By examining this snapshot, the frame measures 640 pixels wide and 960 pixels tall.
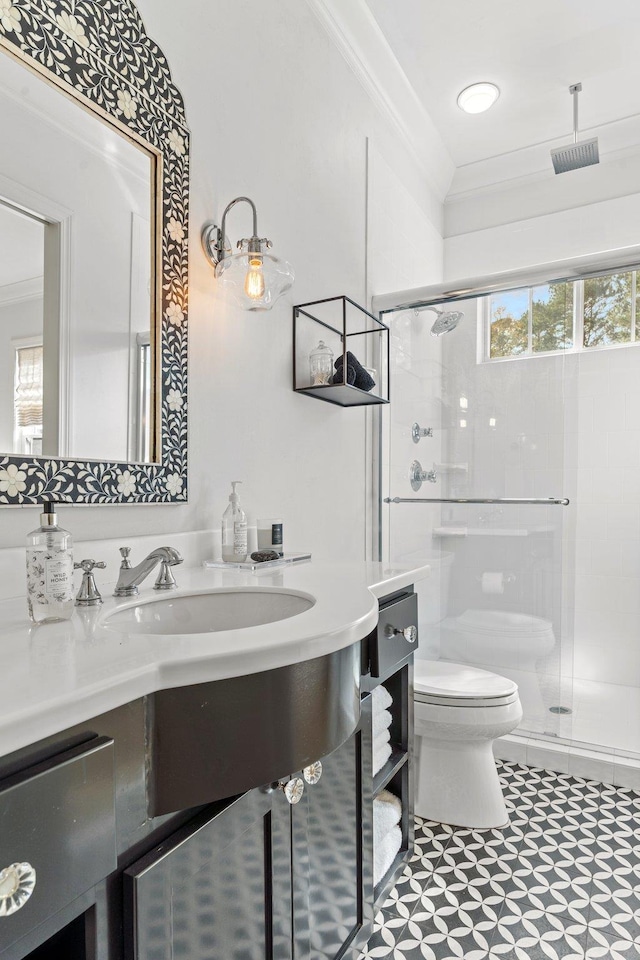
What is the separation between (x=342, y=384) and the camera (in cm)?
177

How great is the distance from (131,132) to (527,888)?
2.13 m

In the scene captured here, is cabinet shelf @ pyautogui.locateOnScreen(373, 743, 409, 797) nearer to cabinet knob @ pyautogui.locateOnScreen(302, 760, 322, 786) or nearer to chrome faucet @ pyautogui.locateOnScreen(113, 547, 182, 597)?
cabinet knob @ pyautogui.locateOnScreen(302, 760, 322, 786)

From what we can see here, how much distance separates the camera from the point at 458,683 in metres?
1.95

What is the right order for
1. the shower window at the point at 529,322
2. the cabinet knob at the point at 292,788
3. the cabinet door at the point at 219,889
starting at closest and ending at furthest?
the cabinet door at the point at 219,889 → the cabinet knob at the point at 292,788 → the shower window at the point at 529,322

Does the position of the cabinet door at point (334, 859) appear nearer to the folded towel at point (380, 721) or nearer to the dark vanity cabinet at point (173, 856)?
the dark vanity cabinet at point (173, 856)

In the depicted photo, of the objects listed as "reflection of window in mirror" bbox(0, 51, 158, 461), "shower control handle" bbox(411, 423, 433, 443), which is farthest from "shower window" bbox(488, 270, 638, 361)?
"reflection of window in mirror" bbox(0, 51, 158, 461)

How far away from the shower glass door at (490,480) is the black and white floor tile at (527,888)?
1.56 feet

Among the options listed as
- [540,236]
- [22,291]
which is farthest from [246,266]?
[540,236]

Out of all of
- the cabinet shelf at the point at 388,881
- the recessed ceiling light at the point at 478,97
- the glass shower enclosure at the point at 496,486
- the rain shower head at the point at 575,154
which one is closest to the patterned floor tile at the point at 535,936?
the cabinet shelf at the point at 388,881

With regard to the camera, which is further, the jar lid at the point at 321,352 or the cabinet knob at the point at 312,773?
the jar lid at the point at 321,352

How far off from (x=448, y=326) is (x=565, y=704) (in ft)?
5.45

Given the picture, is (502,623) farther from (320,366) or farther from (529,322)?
(320,366)

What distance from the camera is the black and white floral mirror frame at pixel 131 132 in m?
1.02

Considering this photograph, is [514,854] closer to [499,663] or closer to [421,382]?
[499,663]
